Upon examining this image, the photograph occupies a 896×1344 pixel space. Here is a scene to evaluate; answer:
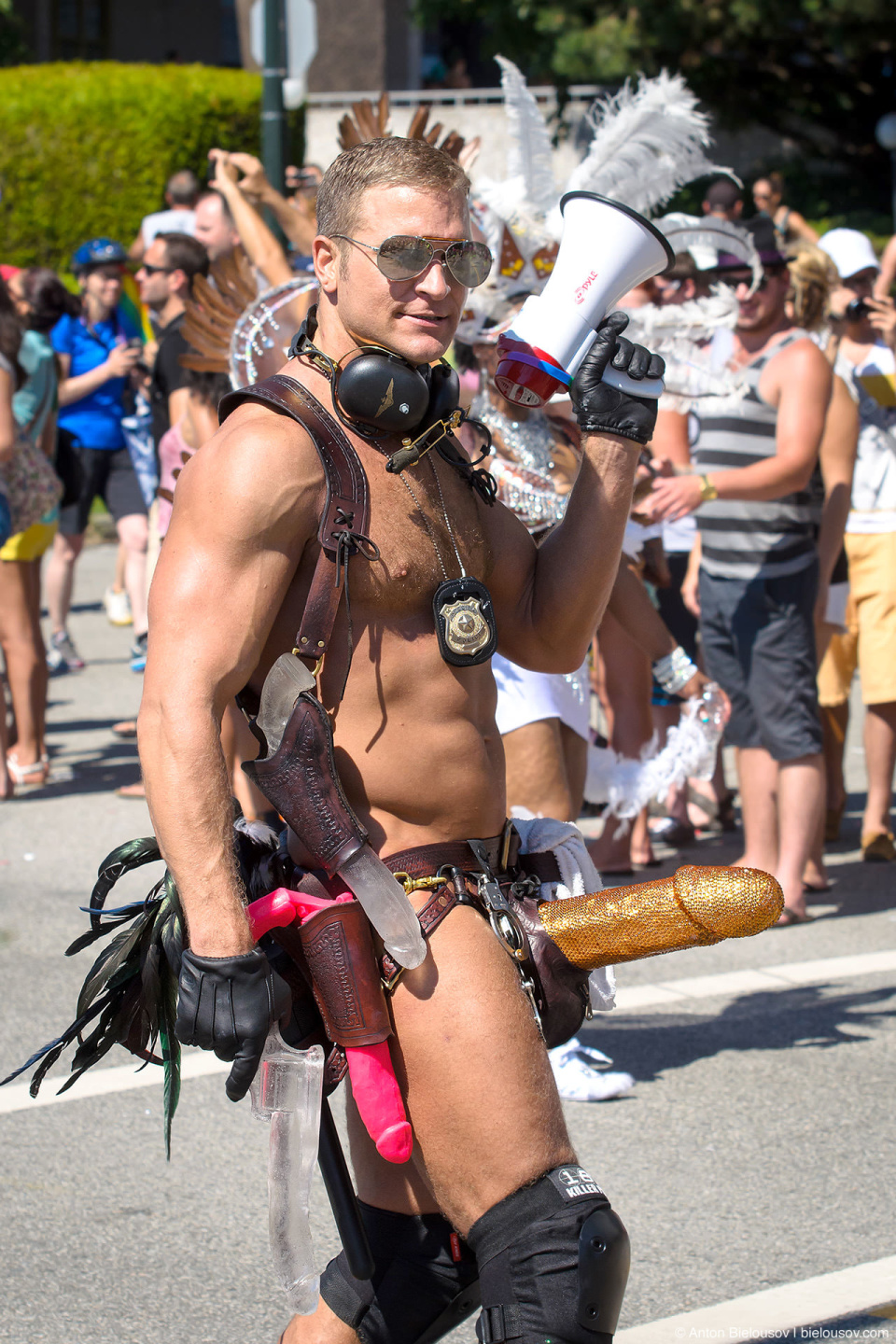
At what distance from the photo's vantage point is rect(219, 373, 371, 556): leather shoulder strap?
98.0 inches

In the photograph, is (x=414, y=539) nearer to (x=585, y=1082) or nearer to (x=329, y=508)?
(x=329, y=508)

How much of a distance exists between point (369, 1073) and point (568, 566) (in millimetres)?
958

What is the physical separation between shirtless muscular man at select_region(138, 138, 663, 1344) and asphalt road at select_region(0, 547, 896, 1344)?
101mm

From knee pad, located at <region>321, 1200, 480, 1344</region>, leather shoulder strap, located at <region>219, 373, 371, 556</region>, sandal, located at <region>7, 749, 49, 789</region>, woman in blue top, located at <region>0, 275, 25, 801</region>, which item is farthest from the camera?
sandal, located at <region>7, 749, 49, 789</region>

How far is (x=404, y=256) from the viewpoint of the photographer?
2.56m

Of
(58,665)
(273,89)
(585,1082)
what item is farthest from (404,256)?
(58,665)

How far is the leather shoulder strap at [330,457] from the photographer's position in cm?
249

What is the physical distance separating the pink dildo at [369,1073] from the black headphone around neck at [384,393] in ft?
2.46

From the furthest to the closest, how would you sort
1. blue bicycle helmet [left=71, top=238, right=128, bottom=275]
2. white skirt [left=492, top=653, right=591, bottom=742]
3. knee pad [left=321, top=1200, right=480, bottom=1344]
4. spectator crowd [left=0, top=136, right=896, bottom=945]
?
1. blue bicycle helmet [left=71, top=238, right=128, bottom=275]
2. spectator crowd [left=0, top=136, right=896, bottom=945]
3. white skirt [left=492, top=653, right=591, bottom=742]
4. knee pad [left=321, top=1200, right=480, bottom=1344]

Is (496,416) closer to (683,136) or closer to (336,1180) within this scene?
(683,136)

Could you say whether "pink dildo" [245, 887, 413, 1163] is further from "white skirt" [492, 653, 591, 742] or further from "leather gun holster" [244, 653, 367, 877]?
"white skirt" [492, 653, 591, 742]

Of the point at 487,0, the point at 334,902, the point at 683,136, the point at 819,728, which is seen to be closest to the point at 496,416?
the point at 683,136

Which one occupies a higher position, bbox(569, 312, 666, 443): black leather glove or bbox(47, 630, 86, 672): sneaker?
bbox(569, 312, 666, 443): black leather glove

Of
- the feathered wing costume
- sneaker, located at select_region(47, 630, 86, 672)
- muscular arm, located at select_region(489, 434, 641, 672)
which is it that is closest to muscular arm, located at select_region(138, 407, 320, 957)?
the feathered wing costume
